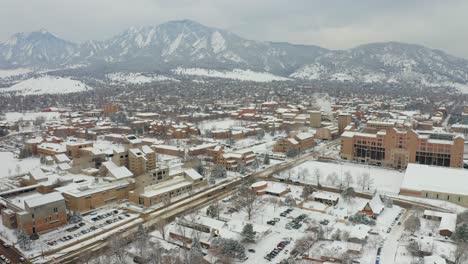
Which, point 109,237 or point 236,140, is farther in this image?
point 236,140

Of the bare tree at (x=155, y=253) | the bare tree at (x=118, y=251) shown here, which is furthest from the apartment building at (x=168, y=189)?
the bare tree at (x=118, y=251)

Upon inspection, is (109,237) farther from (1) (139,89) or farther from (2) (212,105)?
(1) (139,89)

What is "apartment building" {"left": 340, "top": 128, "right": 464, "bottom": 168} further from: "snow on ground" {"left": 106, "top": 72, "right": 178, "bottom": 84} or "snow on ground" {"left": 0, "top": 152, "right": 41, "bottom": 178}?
"snow on ground" {"left": 106, "top": 72, "right": 178, "bottom": 84}

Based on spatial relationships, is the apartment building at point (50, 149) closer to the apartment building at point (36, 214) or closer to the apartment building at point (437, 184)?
the apartment building at point (36, 214)

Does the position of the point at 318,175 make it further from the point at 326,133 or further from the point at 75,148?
the point at 75,148

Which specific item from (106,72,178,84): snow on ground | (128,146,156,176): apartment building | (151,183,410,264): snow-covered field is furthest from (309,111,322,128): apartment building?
(106,72,178,84): snow on ground

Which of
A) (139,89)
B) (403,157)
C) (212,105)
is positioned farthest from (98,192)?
(139,89)
